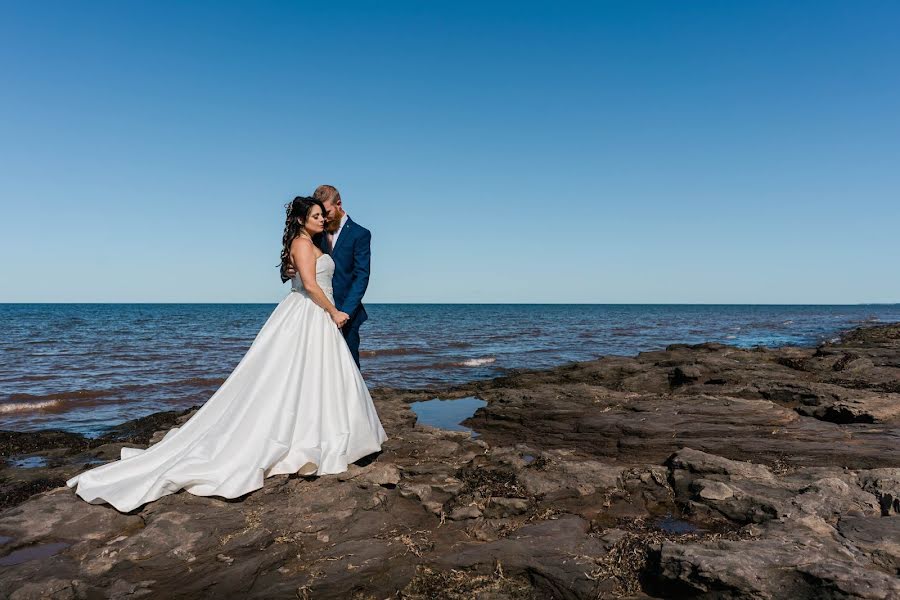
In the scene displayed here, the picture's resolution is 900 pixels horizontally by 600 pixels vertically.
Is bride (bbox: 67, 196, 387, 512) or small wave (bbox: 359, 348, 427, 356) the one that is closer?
bride (bbox: 67, 196, 387, 512)

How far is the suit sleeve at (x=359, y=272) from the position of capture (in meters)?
6.81

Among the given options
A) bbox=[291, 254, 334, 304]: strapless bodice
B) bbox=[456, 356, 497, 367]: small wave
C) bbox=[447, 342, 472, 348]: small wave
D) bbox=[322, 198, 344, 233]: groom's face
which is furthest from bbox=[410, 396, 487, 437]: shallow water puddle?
bbox=[447, 342, 472, 348]: small wave

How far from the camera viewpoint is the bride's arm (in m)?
6.35

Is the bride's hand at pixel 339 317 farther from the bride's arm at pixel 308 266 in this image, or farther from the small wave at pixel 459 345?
the small wave at pixel 459 345

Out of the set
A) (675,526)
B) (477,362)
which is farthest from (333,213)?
(477,362)

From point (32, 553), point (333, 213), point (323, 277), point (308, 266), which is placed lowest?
point (32, 553)

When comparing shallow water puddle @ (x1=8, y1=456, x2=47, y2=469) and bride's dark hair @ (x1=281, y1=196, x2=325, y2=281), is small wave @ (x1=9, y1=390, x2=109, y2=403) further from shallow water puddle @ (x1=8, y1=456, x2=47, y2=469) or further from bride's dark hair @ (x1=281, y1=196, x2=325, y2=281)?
bride's dark hair @ (x1=281, y1=196, x2=325, y2=281)

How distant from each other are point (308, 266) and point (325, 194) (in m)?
0.95

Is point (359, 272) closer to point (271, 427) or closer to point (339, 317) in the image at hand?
point (339, 317)

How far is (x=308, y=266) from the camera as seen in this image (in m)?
6.37

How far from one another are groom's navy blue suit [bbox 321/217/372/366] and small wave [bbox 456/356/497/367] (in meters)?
17.2

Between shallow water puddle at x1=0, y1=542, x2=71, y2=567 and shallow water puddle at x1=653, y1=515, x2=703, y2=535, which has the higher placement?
shallow water puddle at x1=653, y1=515, x2=703, y2=535

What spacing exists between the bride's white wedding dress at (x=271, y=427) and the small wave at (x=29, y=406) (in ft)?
34.1

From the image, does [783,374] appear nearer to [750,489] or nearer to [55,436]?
[750,489]
